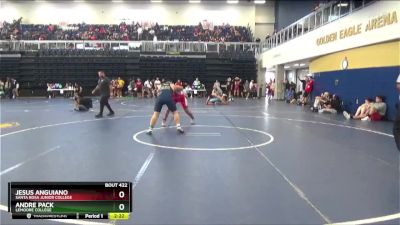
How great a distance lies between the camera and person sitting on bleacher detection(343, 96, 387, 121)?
14.6m

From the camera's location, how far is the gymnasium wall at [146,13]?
1688 inches

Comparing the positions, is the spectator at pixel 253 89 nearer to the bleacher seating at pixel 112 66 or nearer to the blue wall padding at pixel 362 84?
the bleacher seating at pixel 112 66

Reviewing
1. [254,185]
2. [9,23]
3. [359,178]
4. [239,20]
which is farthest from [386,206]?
[9,23]

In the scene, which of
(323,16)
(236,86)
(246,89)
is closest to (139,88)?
(236,86)

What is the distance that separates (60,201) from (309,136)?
27.8ft

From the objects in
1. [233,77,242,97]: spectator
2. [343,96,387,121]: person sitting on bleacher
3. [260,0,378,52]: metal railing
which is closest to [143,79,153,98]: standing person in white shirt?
[233,77,242,97]: spectator

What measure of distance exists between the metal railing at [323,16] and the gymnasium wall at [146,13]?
15.5 metres

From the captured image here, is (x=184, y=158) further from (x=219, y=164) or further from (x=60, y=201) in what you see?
(x=60, y=201)

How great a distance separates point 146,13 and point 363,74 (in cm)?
3159

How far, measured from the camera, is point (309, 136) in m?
10.5
